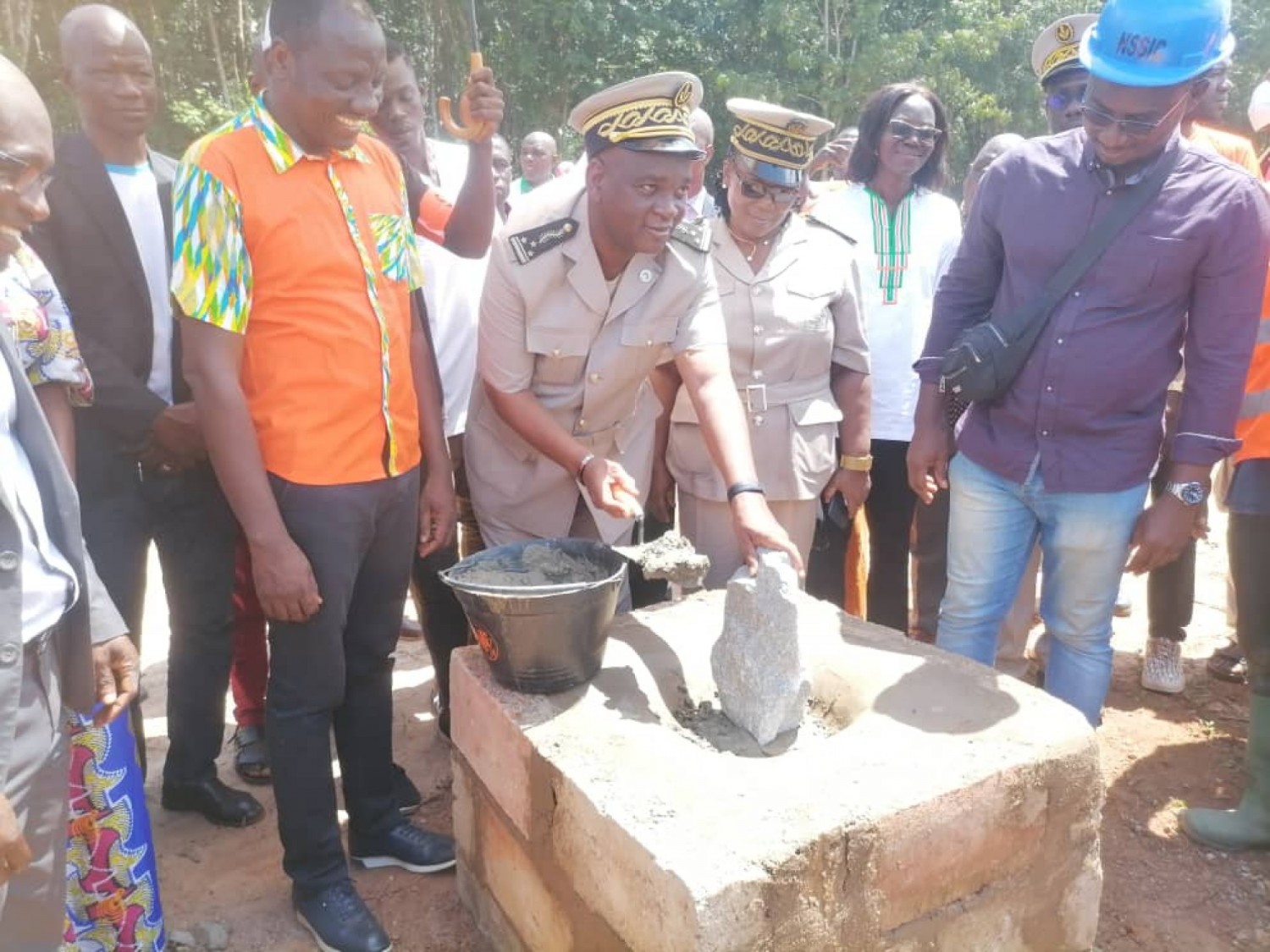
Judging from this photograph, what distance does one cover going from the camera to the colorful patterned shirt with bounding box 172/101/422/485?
2023 millimetres

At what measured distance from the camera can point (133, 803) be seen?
7.24ft

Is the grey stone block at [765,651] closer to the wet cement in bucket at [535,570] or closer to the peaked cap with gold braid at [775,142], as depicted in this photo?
the wet cement in bucket at [535,570]

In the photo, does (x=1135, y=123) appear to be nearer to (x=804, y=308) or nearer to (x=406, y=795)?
(x=804, y=308)

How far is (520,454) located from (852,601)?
4.80 feet

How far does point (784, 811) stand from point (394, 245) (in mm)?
1481

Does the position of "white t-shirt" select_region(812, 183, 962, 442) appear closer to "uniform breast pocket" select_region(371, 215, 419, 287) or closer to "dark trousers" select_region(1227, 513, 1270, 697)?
"dark trousers" select_region(1227, 513, 1270, 697)

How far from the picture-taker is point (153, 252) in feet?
8.46

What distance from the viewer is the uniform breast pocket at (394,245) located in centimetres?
229

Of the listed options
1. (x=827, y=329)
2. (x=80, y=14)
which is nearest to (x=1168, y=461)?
(x=827, y=329)

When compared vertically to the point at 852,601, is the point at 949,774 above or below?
above

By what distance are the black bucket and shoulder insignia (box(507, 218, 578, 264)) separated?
2.41 ft

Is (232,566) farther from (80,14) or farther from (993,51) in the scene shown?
(993,51)

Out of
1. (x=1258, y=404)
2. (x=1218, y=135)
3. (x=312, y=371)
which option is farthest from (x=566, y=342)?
(x=1218, y=135)

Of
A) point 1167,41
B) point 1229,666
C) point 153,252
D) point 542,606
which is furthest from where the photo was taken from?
point 1229,666
